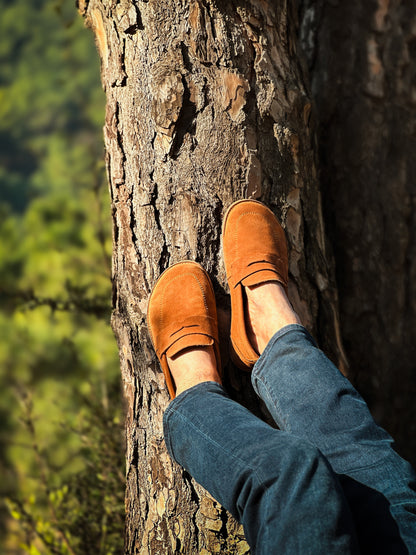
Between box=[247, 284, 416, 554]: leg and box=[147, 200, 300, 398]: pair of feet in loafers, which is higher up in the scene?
box=[147, 200, 300, 398]: pair of feet in loafers

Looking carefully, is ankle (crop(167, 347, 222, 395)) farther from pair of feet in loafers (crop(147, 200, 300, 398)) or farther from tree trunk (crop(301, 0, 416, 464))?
tree trunk (crop(301, 0, 416, 464))

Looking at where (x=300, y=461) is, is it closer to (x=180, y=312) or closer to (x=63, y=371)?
(x=180, y=312)

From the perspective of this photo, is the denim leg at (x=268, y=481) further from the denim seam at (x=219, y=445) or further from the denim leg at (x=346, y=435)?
the denim leg at (x=346, y=435)

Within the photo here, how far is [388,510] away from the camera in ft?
3.35

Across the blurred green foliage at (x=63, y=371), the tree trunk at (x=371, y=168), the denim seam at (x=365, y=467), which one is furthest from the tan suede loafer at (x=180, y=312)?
the blurred green foliage at (x=63, y=371)

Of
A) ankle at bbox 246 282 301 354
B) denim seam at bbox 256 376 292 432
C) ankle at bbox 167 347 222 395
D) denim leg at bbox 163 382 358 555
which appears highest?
ankle at bbox 246 282 301 354

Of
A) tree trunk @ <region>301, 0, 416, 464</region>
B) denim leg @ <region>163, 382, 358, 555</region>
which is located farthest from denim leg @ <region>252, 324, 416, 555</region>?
tree trunk @ <region>301, 0, 416, 464</region>

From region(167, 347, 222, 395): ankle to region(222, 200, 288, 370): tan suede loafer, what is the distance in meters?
0.10

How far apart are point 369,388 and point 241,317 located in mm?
850

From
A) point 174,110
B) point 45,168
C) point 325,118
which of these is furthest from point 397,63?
point 45,168

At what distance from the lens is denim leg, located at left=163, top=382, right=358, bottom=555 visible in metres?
0.93

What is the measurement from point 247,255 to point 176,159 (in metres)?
0.39

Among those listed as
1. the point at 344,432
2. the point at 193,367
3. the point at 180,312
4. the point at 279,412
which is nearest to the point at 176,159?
the point at 180,312

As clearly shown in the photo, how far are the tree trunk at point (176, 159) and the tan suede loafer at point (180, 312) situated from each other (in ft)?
0.16
